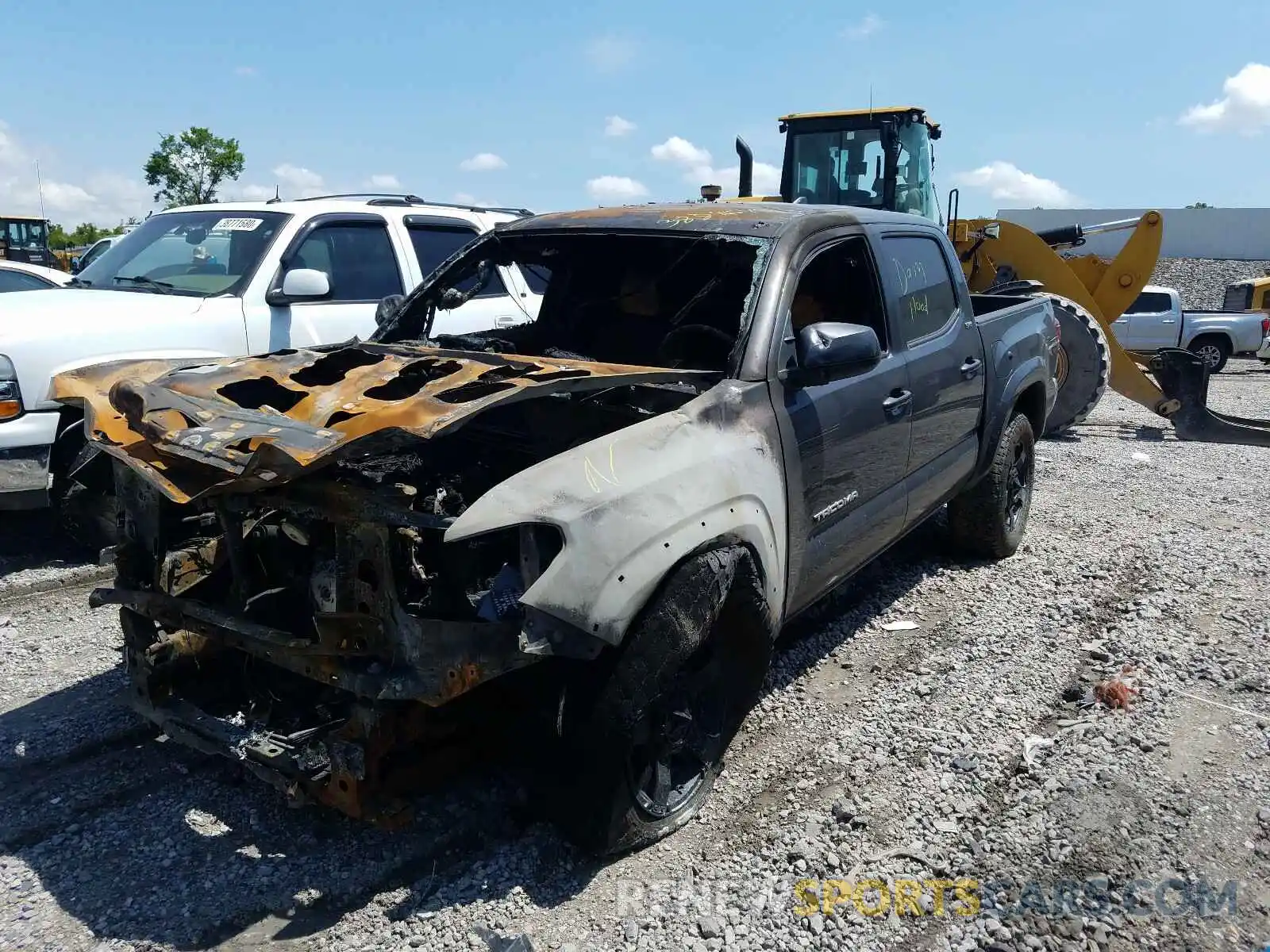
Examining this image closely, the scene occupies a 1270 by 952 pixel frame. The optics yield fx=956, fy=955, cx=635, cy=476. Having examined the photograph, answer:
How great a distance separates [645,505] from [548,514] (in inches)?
12.2

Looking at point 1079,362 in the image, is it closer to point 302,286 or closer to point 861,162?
point 861,162

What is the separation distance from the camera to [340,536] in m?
2.61

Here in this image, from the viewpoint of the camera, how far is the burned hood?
2.53 metres

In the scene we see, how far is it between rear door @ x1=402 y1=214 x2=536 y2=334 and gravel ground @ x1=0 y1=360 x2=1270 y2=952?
2879 mm

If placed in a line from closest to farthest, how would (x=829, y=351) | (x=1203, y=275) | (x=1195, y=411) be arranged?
(x=829, y=351) < (x=1195, y=411) < (x=1203, y=275)

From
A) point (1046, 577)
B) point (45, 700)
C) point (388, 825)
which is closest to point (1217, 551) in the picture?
point (1046, 577)

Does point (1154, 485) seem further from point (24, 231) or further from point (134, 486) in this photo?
point (24, 231)

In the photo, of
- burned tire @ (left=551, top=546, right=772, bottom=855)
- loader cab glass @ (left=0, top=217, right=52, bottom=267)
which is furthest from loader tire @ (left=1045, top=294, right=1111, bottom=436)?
loader cab glass @ (left=0, top=217, right=52, bottom=267)

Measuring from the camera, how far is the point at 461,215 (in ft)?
23.8

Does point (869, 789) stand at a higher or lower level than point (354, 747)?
lower

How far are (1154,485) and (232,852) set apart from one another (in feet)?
24.0

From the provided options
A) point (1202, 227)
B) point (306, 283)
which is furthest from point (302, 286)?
point (1202, 227)

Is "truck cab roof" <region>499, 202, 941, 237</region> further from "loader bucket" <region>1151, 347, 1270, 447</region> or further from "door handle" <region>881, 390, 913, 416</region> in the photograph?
"loader bucket" <region>1151, 347, 1270, 447</region>

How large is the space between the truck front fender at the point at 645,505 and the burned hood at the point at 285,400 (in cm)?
23
